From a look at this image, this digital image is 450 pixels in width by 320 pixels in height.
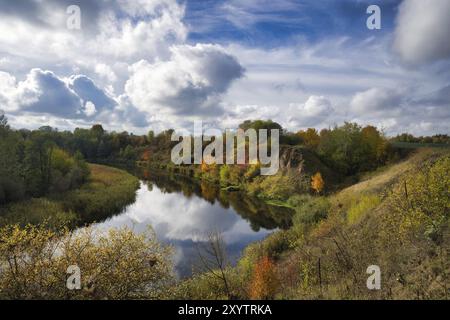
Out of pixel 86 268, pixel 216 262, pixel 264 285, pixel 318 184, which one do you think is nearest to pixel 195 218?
pixel 216 262

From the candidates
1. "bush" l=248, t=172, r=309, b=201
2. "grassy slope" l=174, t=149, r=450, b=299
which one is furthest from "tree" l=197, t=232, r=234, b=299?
"bush" l=248, t=172, r=309, b=201

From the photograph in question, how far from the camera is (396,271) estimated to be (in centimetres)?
1373

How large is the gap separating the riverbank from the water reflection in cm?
187

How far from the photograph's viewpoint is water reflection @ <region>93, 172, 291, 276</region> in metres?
30.6

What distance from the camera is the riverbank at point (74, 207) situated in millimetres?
30725

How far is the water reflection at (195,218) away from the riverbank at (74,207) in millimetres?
1873

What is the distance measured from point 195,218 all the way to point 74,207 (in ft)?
48.2

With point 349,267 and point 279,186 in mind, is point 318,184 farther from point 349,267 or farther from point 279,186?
point 349,267

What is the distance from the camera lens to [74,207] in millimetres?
38125

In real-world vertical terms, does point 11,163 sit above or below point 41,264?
above

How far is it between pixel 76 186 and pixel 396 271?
4594 centimetres
